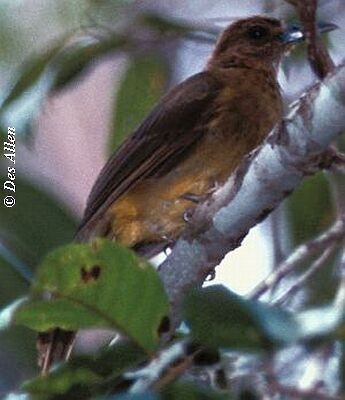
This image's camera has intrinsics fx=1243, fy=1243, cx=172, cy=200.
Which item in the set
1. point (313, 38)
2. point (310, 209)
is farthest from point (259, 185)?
point (310, 209)

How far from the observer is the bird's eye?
15.2ft

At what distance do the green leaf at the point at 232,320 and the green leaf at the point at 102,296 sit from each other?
154 millimetres

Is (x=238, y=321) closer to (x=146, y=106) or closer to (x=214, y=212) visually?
(x=214, y=212)

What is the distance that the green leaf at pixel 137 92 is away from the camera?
12.5ft

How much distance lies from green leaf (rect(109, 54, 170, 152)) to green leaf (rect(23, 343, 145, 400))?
178 centimetres

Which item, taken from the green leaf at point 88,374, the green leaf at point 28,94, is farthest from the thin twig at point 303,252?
the green leaf at point 28,94

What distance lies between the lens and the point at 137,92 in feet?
12.7

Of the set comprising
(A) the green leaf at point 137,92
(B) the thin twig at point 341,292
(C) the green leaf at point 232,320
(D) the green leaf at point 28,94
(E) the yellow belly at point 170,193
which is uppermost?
(C) the green leaf at point 232,320

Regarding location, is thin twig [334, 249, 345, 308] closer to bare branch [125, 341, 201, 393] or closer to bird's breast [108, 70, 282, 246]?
bare branch [125, 341, 201, 393]

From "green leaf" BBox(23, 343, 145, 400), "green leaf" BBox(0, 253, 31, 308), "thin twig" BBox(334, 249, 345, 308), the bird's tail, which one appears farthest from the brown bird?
"green leaf" BBox(23, 343, 145, 400)

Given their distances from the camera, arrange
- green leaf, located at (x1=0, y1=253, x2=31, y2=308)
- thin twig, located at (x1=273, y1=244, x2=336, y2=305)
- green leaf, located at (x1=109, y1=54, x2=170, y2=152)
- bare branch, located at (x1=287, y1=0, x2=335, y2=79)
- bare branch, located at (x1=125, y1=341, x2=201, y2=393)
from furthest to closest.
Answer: green leaf, located at (x1=109, y1=54, x2=170, y2=152), green leaf, located at (x1=0, y1=253, x2=31, y2=308), thin twig, located at (x1=273, y1=244, x2=336, y2=305), bare branch, located at (x1=287, y1=0, x2=335, y2=79), bare branch, located at (x1=125, y1=341, x2=201, y2=393)

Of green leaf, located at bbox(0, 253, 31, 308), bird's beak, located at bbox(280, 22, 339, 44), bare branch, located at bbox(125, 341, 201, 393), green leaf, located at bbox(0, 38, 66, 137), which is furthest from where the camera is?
bird's beak, located at bbox(280, 22, 339, 44)

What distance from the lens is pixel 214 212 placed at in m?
2.91

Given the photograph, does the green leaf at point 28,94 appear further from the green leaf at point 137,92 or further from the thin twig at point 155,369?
the thin twig at point 155,369
